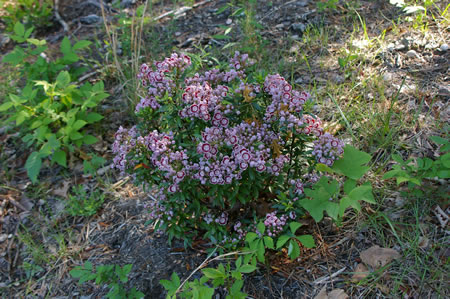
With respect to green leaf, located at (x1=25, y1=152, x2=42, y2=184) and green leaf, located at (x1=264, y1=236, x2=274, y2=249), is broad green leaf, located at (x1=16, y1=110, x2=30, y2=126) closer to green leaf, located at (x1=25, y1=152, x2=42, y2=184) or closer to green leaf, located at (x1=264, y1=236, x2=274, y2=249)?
green leaf, located at (x1=25, y1=152, x2=42, y2=184)

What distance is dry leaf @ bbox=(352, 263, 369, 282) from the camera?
200 centimetres

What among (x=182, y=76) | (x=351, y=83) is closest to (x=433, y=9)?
(x=351, y=83)

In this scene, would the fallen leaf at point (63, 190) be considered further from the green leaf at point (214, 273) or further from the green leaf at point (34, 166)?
the green leaf at point (214, 273)

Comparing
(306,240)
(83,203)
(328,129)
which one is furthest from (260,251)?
(83,203)

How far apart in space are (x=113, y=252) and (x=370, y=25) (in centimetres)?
285

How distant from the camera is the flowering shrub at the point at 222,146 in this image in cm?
183

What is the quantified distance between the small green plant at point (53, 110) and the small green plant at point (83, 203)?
293 millimetres

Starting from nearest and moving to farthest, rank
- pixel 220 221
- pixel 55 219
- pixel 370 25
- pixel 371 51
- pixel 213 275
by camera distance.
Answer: pixel 213 275
pixel 220 221
pixel 55 219
pixel 371 51
pixel 370 25

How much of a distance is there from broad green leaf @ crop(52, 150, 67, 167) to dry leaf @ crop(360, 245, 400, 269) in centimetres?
229

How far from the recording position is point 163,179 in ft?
6.61

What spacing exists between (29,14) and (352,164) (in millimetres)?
4380

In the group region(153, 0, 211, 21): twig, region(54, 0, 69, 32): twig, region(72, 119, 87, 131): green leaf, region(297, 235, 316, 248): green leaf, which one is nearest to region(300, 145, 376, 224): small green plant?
region(297, 235, 316, 248): green leaf

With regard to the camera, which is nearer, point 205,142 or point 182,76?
point 205,142

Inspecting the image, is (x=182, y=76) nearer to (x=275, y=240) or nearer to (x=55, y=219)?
(x=275, y=240)
